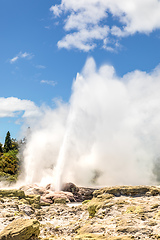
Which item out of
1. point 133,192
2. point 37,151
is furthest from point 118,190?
point 37,151

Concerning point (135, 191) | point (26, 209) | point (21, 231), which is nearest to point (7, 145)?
point (26, 209)

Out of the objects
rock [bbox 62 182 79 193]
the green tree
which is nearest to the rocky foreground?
rock [bbox 62 182 79 193]

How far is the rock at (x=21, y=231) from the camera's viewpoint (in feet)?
30.8

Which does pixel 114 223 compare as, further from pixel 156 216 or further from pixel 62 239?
pixel 62 239

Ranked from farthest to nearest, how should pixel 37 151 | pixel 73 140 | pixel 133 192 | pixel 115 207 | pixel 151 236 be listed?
pixel 37 151, pixel 73 140, pixel 133 192, pixel 115 207, pixel 151 236

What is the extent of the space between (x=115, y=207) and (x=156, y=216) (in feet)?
8.71

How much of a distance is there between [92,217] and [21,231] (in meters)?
4.09

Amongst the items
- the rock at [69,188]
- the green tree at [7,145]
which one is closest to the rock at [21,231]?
the rock at [69,188]

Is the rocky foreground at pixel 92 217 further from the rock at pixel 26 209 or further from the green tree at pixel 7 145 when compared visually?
the green tree at pixel 7 145

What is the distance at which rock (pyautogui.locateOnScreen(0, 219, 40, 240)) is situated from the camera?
30.8 feet

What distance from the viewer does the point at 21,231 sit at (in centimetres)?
968

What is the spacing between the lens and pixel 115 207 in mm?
12055

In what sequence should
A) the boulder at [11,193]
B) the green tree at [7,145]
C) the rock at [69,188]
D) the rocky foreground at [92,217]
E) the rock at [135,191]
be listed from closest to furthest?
1. the rocky foreground at [92,217]
2. the rock at [135,191]
3. the boulder at [11,193]
4. the rock at [69,188]
5. the green tree at [7,145]

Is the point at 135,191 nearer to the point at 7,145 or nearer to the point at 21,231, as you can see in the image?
the point at 21,231
